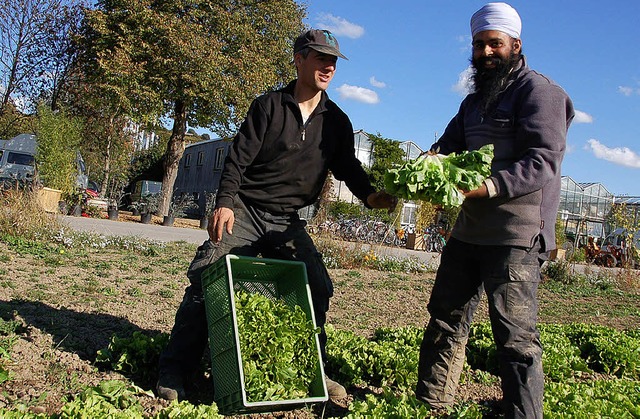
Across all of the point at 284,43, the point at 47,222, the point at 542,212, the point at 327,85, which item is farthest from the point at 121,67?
the point at 542,212

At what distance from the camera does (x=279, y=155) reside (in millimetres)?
3814

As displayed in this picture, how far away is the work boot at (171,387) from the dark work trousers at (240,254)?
0.04m

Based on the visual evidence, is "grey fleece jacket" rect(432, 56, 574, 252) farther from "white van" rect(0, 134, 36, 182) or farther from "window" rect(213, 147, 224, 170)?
"window" rect(213, 147, 224, 170)

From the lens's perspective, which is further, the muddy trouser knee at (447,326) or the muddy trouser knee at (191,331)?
the muddy trouser knee at (191,331)

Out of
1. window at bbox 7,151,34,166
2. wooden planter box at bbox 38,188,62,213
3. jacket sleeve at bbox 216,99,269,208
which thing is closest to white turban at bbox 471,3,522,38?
jacket sleeve at bbox 216,99,269,208

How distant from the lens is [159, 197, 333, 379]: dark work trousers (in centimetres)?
367

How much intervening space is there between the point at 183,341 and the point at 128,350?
1.53 ft

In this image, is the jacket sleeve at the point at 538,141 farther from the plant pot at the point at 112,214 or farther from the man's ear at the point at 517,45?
the plant pot at the point at 112,214

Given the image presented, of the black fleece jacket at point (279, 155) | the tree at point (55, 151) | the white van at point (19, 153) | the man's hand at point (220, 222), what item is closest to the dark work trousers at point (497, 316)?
the black fleece jacket at point (279, 155)

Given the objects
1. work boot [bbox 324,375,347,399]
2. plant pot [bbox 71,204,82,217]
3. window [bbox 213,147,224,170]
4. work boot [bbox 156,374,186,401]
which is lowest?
work boot [bbox 156,374,186,401]

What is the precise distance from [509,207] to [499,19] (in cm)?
99

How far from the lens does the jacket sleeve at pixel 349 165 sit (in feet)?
13.5

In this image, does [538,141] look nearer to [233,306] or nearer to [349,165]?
[349,165]

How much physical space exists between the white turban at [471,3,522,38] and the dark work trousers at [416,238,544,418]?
116 centimetres
